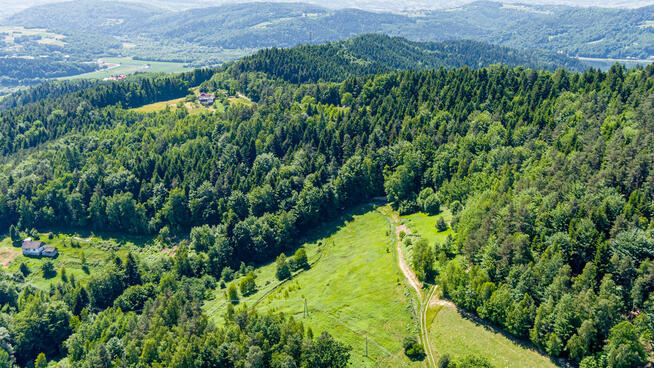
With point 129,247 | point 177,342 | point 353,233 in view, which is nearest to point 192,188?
point 129,247

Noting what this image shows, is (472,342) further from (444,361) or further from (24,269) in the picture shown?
(24,269)

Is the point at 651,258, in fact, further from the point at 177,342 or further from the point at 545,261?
the point at 177,342

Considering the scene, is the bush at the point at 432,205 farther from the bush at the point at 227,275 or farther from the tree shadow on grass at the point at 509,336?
the bush at the point at 227,275

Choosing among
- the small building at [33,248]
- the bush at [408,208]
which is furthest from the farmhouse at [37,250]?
the bush at [408,208]

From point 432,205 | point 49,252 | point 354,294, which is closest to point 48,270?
point 49,252

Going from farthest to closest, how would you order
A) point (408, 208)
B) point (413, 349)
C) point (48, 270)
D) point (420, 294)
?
point (48, 270)
point (408, 208)
point (420, 294)
point (413, 349)

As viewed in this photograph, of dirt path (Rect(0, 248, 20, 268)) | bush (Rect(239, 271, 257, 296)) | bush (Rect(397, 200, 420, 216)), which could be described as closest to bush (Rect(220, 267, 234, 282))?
bush (Rect(239, 271, 257, 296))

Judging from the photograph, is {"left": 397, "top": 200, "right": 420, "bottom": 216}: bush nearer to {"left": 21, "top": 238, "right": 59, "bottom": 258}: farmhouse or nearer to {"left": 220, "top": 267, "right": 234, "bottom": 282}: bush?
{"left": 220, "top": 267, "right": 234, "bottom": 282}: bush
